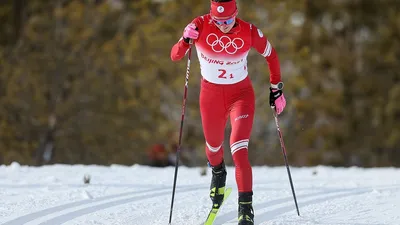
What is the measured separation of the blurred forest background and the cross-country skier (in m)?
21.6

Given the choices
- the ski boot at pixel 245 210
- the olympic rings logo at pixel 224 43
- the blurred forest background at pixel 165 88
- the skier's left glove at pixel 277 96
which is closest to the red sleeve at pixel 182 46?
the olympic rings logo at pixel 224 43

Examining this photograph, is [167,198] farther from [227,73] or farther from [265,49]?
[265,49]

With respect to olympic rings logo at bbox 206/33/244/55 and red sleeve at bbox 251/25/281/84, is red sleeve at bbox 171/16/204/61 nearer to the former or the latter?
olympic rings logo at bbox 206/33/244/55

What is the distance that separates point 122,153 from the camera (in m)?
31.6

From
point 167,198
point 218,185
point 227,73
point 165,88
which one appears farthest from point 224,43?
Result: point 165,88

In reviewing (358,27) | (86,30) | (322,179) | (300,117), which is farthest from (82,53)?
(322,179)

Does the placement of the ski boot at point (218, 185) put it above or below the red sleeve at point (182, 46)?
below

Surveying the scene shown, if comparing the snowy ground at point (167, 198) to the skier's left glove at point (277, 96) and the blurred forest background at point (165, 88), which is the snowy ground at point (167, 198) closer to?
the skier's left glove at point (277, 96)

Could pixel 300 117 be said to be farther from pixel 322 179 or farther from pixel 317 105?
pixel 322 179

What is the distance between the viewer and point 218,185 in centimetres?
654

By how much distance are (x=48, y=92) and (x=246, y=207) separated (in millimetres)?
25944

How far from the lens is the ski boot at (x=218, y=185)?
21.1 ft

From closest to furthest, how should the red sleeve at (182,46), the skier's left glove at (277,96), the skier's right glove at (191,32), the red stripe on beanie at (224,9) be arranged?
the red stripe on beanie at (224,9) < the skier's right glove at (191,32) < the red sleeve at (182,46) < the skier's left glove at (277,96)

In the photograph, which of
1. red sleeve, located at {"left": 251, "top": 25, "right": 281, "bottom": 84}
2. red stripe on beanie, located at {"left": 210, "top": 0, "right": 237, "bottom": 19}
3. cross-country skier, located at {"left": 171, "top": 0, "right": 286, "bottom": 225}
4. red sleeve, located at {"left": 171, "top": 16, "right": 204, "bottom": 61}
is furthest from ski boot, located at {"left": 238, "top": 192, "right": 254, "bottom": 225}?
red stripe on beanie, located at {"left": 210, "top": 0, "right": 237, "bottom": 19}
